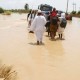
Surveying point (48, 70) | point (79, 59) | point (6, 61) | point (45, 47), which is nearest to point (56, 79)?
point (48, 70)

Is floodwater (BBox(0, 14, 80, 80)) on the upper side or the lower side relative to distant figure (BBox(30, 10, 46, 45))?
lower

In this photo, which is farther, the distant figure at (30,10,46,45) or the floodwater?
the distant figure at (30,10,46,45)

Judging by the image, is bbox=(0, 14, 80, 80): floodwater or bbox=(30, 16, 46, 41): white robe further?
bbox=(30, 16, 46, 41): white robe

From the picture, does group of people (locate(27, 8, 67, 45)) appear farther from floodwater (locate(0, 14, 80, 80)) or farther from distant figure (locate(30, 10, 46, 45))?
floodwater (locate(0, 14, 80, 80))

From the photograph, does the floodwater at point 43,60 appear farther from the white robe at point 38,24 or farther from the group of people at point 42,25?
the white robe at point 38,24

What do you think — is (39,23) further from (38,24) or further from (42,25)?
(42,25)

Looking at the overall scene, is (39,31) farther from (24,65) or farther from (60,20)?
(24,65)

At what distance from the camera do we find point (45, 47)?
16469 mm

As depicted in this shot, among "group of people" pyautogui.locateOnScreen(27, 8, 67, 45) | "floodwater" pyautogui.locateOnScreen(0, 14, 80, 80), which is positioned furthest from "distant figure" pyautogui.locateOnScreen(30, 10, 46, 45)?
"floodwater" pyautogui.locateOnScreen(0, 14, 80, 80)

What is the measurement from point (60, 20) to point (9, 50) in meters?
5.30

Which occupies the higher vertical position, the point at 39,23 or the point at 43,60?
the point at 39,23

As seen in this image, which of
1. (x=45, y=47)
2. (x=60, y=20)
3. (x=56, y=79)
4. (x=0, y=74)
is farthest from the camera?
(x=60, y=20)

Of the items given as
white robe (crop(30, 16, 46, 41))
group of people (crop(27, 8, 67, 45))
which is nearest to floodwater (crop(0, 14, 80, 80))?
group of people (crop(27, 8, 67, 45))

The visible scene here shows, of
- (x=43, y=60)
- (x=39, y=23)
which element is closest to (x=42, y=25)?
(x=39, y=23)
